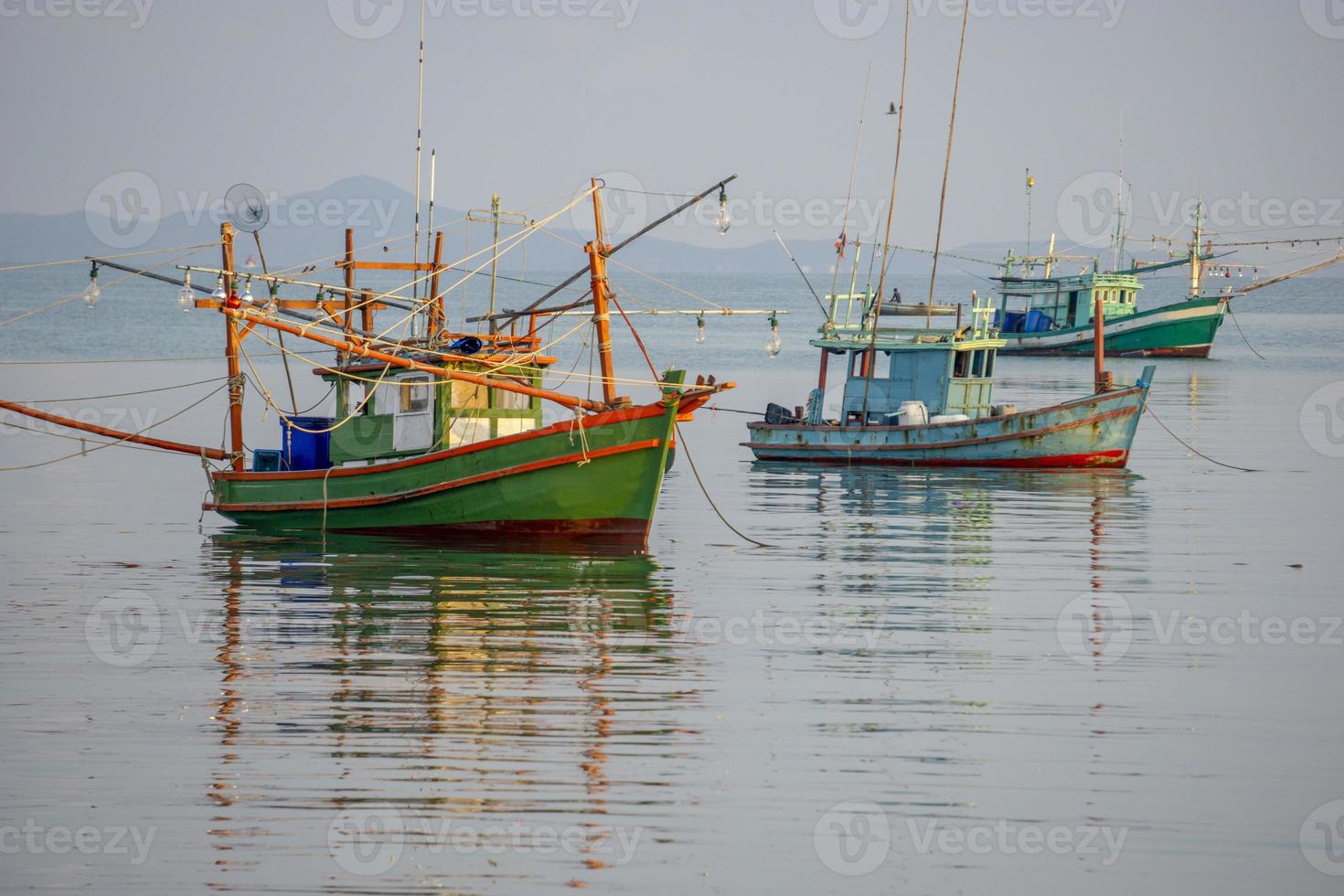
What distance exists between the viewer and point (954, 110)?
32656 millimetres

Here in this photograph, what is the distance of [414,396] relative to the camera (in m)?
21.4

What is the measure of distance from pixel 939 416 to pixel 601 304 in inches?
496

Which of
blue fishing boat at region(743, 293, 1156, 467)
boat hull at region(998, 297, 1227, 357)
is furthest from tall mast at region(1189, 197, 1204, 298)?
blue fishing boat at region(743, 293, 1156, 467)

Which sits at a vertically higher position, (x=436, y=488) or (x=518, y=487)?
(x=518, y=487)

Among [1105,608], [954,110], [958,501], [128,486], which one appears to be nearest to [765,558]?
[1105,608]

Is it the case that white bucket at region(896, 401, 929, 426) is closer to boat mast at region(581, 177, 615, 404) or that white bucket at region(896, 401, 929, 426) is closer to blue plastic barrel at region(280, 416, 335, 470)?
boat mast at region(581, 177, 615, 404)

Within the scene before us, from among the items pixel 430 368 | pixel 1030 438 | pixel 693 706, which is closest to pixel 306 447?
pixel 430 368

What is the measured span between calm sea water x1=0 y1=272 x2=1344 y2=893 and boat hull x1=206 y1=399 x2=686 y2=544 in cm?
57

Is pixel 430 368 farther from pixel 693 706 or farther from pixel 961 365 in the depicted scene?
→ pixel 961 365

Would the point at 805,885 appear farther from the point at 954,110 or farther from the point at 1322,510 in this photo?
the point at 954,110

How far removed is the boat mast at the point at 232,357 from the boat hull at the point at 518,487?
3.83 ft

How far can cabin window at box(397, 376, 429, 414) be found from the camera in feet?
69.7

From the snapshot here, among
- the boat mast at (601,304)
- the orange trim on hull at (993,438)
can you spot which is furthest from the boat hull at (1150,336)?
the boat mast at (601,304)

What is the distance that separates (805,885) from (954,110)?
26281 mm
